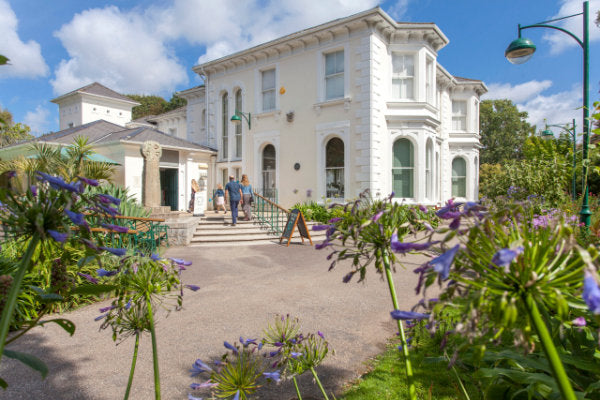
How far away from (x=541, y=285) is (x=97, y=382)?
3.60 metres

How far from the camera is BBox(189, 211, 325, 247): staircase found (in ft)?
37.1

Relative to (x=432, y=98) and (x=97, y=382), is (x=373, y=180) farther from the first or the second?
(x=97, y=382)

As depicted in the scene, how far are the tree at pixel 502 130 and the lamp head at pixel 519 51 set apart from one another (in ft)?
100

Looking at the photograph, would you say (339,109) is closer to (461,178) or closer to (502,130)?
(461,178)

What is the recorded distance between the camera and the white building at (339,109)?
1465cm

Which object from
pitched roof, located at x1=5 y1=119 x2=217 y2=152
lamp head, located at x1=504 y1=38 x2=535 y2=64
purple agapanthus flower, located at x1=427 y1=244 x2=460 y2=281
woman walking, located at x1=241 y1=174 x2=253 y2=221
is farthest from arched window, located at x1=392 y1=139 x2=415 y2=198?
purple agapanthus flower, located at x1=427 y1=244 x2=460 y2=281

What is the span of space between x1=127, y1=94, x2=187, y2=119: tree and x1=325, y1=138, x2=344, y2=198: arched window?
39.8m

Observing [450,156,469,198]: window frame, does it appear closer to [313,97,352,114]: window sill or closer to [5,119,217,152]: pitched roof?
[313,97,352,114]: window sill

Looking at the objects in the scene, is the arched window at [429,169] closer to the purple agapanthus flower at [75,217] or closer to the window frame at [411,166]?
the window frame at [411,166]

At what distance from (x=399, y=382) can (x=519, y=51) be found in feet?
27.8

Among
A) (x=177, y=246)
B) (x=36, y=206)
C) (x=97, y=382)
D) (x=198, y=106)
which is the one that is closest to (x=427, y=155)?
(x=177, y=246)

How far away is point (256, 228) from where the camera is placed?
12805 millimetres

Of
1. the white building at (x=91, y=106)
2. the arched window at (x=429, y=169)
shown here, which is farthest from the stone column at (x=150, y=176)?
the white building at (x=91, y=106)

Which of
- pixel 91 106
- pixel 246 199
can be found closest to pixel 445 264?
pixel 246 199
